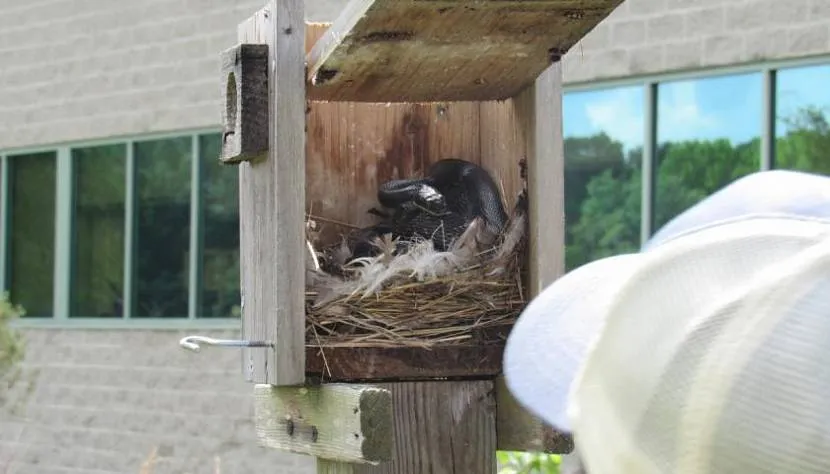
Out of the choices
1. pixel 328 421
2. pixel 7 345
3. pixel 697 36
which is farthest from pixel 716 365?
pixel 7 345

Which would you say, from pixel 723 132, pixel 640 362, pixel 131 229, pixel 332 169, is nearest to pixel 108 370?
pixel 131 229

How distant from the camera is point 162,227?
1023 cm

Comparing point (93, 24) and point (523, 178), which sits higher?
point (93, 24)

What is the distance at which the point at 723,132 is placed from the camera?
7.08 m

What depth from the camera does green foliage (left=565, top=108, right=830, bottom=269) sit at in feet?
22.3

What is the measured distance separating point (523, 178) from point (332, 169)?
0.48 m

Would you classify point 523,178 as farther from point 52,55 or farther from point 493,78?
point 52,55

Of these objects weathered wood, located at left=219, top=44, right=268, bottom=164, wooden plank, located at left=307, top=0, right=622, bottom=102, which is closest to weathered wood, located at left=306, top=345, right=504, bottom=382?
weathered wood, located at left=219, top=44, right=268, bottom=164

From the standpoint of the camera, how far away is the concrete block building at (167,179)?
7.14 metres

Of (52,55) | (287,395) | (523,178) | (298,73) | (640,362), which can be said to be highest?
(52,55)

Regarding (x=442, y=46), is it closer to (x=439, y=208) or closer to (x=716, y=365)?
(x=439, y=208)

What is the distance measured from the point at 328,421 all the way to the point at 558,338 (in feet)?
4.58

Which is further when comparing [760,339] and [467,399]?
[467,399]

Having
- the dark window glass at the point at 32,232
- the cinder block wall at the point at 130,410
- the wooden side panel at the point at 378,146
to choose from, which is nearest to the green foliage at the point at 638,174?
the cinder block wall at the point at 130,410
